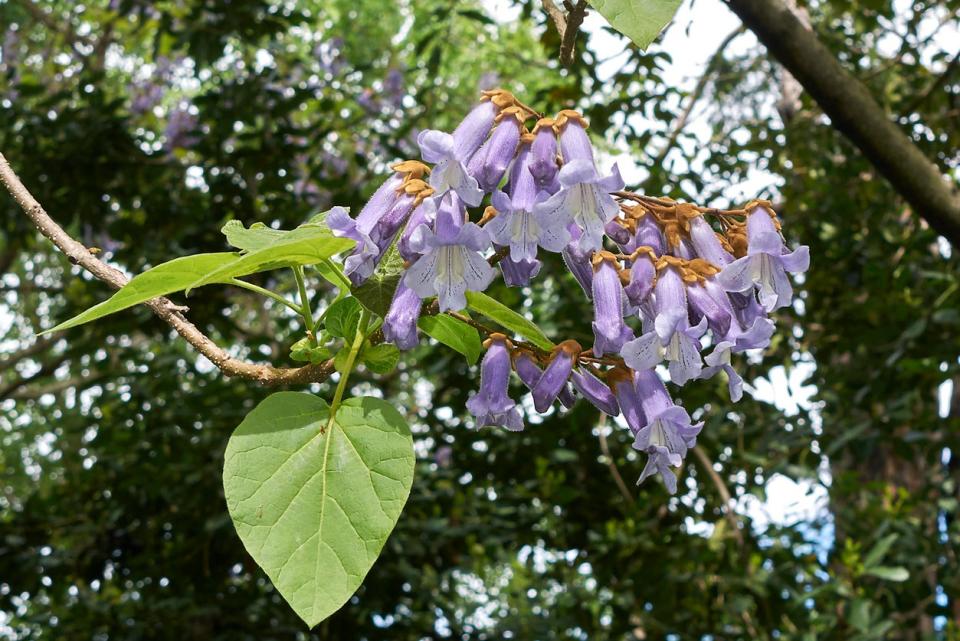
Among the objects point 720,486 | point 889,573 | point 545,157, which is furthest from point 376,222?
point 889,573

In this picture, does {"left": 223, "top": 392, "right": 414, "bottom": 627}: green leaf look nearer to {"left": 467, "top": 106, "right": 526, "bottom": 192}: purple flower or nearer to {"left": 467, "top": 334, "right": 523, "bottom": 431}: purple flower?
{"left": 467, "top": 334, "right": 523, "bottom": 431}: purple flower

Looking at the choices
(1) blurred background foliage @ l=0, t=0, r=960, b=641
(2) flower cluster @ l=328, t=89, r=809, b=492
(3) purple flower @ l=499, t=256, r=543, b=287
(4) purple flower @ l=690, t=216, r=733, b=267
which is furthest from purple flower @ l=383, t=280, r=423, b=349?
(1) blurred background foliage @ l=0, t=0, r=960, b=641

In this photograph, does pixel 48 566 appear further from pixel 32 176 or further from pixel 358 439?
pixel 358 439

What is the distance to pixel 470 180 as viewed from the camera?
3.15 ft

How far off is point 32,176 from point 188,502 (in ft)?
5.96

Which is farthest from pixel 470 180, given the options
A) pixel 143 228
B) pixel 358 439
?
pixel 143 228

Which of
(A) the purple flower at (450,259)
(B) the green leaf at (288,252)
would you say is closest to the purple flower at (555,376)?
(A) the purple flower at (450,259)

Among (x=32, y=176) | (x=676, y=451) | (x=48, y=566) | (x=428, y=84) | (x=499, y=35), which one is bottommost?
(x=48, y=566)

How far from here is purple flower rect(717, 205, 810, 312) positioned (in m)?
1.03

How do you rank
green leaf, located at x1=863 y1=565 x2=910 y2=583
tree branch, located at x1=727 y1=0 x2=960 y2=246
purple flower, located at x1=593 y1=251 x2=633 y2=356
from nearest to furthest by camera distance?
purple flower, located at x1=593 y1=251 x2=633 y2=356
tree branch, located at x1=727 y1=0 x2=960 y2=246
green leaf, located at x1=863 y1=565 x2=910 y2=583

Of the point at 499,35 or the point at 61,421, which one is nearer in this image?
the point at 61,421

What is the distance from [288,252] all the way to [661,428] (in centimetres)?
46

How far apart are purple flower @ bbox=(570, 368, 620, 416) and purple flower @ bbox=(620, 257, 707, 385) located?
116mm

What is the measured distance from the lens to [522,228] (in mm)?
983
